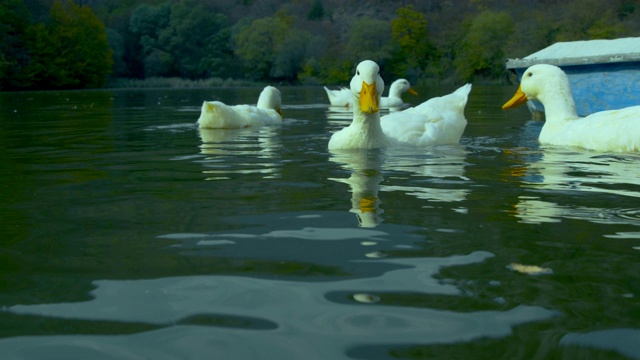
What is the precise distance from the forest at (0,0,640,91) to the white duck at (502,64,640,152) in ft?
150

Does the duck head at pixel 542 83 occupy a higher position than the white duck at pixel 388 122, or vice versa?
the duck head at pixel 542 83

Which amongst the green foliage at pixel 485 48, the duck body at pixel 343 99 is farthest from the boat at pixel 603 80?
the green foliage at pixel 485 48

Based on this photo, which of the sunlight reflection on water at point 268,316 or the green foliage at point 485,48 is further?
the green foliage at point 485,48

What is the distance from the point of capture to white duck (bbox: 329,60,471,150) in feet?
21.7

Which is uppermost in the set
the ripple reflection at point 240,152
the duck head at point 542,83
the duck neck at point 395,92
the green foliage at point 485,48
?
the green foliage at point 485,48

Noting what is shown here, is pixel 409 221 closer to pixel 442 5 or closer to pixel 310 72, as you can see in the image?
pixel 310 72

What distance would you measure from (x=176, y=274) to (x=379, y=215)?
1323 millimetres

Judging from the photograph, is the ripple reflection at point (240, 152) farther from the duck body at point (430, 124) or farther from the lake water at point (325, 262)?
the duck body at point (430, 124)

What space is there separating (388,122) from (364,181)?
8.69 feet

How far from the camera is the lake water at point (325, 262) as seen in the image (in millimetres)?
2043

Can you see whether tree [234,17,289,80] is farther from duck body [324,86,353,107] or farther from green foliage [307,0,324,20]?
duck body [324,86,353,107]

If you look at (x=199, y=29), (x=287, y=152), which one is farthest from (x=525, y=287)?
(x=199, y=29)

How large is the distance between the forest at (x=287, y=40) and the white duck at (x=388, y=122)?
4544cm

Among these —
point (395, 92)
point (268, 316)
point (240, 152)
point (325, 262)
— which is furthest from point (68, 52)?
Answer: point (268, 316)
